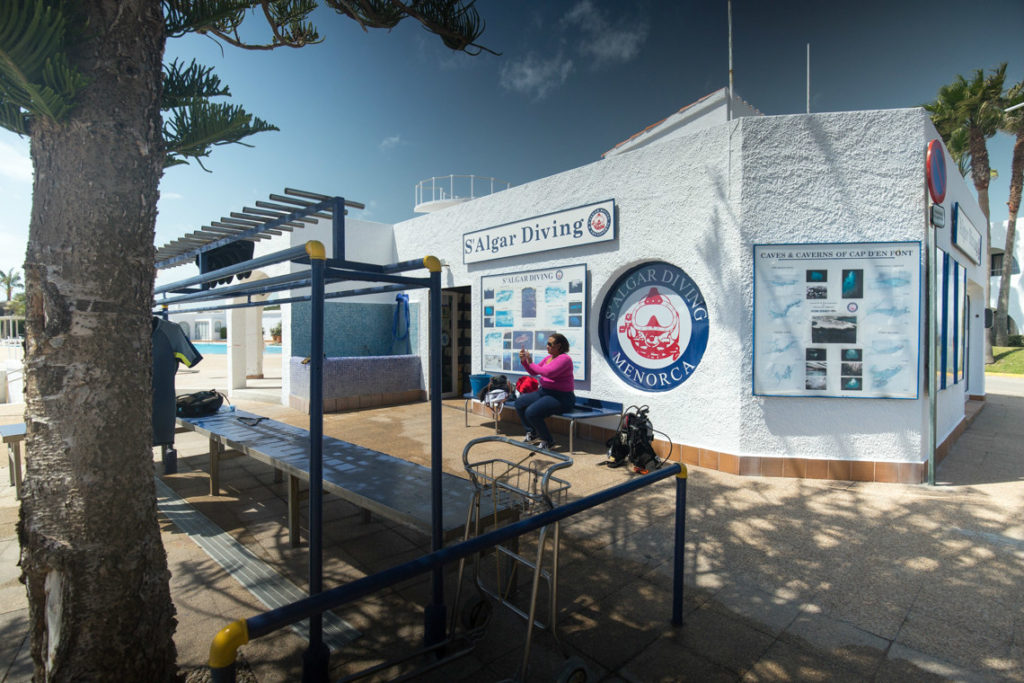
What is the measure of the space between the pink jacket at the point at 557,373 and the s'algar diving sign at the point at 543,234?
1748 millimetres

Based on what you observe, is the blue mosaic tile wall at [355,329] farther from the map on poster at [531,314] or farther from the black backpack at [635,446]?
the black backpack at [635,446]

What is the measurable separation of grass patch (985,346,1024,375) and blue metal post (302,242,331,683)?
23151 mm

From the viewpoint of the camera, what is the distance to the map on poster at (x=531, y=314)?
22.8 feet

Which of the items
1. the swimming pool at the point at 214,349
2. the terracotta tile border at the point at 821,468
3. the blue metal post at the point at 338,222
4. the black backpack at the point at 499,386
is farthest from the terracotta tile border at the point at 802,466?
the swimming pool at the point at 214,349

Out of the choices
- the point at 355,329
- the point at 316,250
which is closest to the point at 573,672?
the point at 316,250

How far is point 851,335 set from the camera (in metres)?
5.10

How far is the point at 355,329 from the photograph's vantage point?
1019 cm

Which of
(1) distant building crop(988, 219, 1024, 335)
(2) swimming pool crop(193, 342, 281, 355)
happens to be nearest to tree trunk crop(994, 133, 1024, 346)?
(1) distant building crop(988, 219, 1024, 335)

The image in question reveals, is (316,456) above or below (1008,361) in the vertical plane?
above

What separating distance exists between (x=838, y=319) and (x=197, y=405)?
22.0ft

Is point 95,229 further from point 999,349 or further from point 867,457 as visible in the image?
point 999,349

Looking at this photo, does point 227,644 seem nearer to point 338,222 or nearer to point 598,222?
point 338,222

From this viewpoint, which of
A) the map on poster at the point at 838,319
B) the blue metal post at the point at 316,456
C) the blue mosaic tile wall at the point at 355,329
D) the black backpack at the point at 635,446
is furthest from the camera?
the blue mosaic tile wall at the point at 355,329

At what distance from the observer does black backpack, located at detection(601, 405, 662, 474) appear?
545cm
